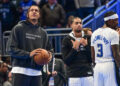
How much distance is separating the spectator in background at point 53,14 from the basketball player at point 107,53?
7.50m

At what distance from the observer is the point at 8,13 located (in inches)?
706

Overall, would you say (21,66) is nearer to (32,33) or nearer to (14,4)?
(32,33)

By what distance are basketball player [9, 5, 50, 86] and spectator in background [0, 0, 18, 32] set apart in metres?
8.60


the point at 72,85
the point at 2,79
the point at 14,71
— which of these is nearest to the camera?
the point at 14,71

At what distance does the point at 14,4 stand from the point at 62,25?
2.00 m

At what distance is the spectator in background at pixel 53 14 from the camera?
55.2 feet

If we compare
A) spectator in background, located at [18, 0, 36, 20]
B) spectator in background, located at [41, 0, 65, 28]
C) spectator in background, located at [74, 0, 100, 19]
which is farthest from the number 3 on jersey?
spectator in background, located at [74, 0, 100, 19]

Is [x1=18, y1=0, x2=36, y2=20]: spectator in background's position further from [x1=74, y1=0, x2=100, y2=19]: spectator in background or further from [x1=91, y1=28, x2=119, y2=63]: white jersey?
[x1=91, y1=28, x2=119, y2=63]: white jersey

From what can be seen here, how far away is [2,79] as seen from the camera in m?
13.9

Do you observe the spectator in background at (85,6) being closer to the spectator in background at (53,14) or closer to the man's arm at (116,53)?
the spectator in background at (53,14)

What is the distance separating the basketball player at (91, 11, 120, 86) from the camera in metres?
9.11

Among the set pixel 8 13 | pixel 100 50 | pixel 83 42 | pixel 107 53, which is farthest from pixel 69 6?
pixel 107 53

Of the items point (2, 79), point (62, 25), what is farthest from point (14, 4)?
point (2, 79)

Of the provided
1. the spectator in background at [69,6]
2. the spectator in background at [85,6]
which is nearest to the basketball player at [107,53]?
the spectator in background at [85,6]
